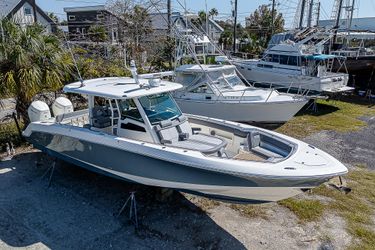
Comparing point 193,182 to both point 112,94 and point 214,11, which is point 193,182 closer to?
point 112,94

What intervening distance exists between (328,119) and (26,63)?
10.00 meters

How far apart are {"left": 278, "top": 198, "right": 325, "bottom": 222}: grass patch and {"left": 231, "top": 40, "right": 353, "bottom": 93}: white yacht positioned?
26.7 ft

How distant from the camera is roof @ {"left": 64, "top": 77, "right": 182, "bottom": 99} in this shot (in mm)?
5305

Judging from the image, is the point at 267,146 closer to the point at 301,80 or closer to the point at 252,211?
the point at 252,211

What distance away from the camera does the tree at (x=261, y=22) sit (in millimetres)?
36094

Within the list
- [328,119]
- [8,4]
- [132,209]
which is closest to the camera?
[132,209]

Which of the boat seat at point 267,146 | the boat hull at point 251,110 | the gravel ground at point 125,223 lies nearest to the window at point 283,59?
the boat hull at point 251,110

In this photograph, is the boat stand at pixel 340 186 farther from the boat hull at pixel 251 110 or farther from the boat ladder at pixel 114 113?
the boat ladder at pixel 114 113

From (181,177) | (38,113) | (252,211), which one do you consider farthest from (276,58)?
(181,177)

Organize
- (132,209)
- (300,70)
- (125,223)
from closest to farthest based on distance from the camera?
(125,223) → (132,209) → (300,70)

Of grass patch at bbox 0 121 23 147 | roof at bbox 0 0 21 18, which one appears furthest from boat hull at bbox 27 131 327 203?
roof at bbox 0 0 21 18

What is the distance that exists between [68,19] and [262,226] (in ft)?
119

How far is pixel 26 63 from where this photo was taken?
712 cm

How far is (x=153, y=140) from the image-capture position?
5.31 meters
